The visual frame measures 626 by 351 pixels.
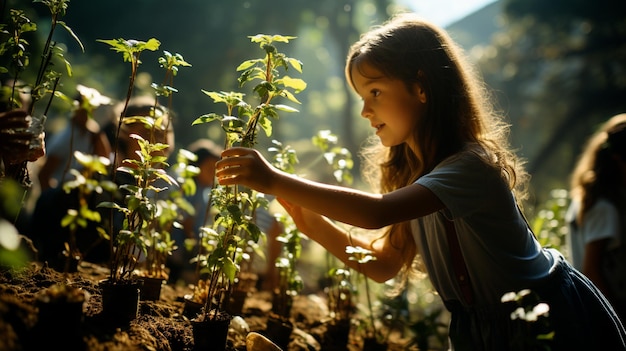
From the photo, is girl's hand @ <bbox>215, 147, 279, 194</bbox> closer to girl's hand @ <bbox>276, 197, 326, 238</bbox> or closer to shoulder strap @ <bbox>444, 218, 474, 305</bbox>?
girl's hand @ <bbox>276, 197, 326, 238</bbox>

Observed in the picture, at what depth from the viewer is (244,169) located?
129 centimetres

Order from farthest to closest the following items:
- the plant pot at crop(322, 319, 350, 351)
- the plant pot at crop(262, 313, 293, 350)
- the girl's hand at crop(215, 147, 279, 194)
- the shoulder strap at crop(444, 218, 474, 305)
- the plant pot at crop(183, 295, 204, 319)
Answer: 1. the plant pot at crop(322, 319, 350, 351)
2. the plant pot at crop(262, 313, 293, 350)
3. the plant pot at crop(183, 295, 204, 319)
4. the shoulder strap at crop(444, 218, 474, 305)
5. the girl's hand at crop(215, 147, 279, 194)

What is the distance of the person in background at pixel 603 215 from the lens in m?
2.61

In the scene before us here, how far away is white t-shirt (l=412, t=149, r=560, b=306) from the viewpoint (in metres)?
1.48

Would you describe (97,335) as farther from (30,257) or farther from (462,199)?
(462,199)

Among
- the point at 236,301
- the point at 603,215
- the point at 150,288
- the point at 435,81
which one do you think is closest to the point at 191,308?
the point at 150,288

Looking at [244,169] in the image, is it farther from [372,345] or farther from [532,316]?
[372,345]

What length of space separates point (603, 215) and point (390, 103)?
1.89m

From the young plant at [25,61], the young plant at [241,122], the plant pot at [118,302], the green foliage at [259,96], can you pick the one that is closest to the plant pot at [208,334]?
the young plant at [241,122]

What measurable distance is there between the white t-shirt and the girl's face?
265mm

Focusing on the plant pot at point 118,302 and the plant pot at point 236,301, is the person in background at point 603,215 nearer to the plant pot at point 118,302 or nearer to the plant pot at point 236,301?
the plant pot at point 236,301

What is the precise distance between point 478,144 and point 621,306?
1.95m

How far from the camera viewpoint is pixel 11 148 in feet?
4.01

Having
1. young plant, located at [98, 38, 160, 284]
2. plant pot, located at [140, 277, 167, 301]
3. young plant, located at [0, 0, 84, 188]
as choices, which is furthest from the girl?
young plant, located at [0, 0, 84, 188]
